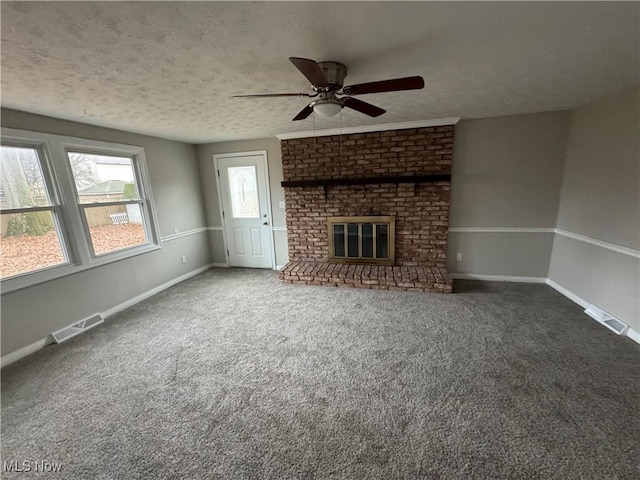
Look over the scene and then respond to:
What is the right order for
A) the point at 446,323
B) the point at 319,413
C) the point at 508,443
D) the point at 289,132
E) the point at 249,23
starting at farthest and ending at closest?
the point at 289,132 < the point at 446,323 < the point at 319,413 < the point at 508,443 < the point at 249,23

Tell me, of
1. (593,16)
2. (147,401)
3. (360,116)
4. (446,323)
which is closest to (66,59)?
(147,401)

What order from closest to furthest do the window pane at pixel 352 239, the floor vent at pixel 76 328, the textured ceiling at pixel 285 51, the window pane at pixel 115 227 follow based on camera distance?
the textured ceiling at pixel 285 51
the floor vent at pixel 76 328
the window pane at pixel 115 227
the window pane at pixel 352 239

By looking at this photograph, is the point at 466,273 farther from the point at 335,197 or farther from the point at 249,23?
the point at 249,23

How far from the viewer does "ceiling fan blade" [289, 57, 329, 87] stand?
1.34 m

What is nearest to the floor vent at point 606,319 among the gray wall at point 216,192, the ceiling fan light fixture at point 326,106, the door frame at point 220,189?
the ceiling fan light fixture at point 326,106

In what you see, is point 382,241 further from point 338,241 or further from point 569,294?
point 569,294

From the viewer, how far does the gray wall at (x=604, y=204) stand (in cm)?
245

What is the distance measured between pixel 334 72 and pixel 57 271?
340 cm

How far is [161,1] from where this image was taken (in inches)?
45.4

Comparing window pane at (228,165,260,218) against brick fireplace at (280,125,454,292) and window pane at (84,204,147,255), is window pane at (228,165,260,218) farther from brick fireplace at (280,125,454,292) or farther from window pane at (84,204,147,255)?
window pane at (84,204,147,255)

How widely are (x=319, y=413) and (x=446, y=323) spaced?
5.69ft

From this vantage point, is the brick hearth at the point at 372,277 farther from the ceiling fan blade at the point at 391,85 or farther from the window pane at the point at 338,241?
the ceiling fan blade at the point at 391,85

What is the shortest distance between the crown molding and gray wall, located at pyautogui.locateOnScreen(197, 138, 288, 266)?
1.25ft

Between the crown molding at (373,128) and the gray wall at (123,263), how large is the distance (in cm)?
186
